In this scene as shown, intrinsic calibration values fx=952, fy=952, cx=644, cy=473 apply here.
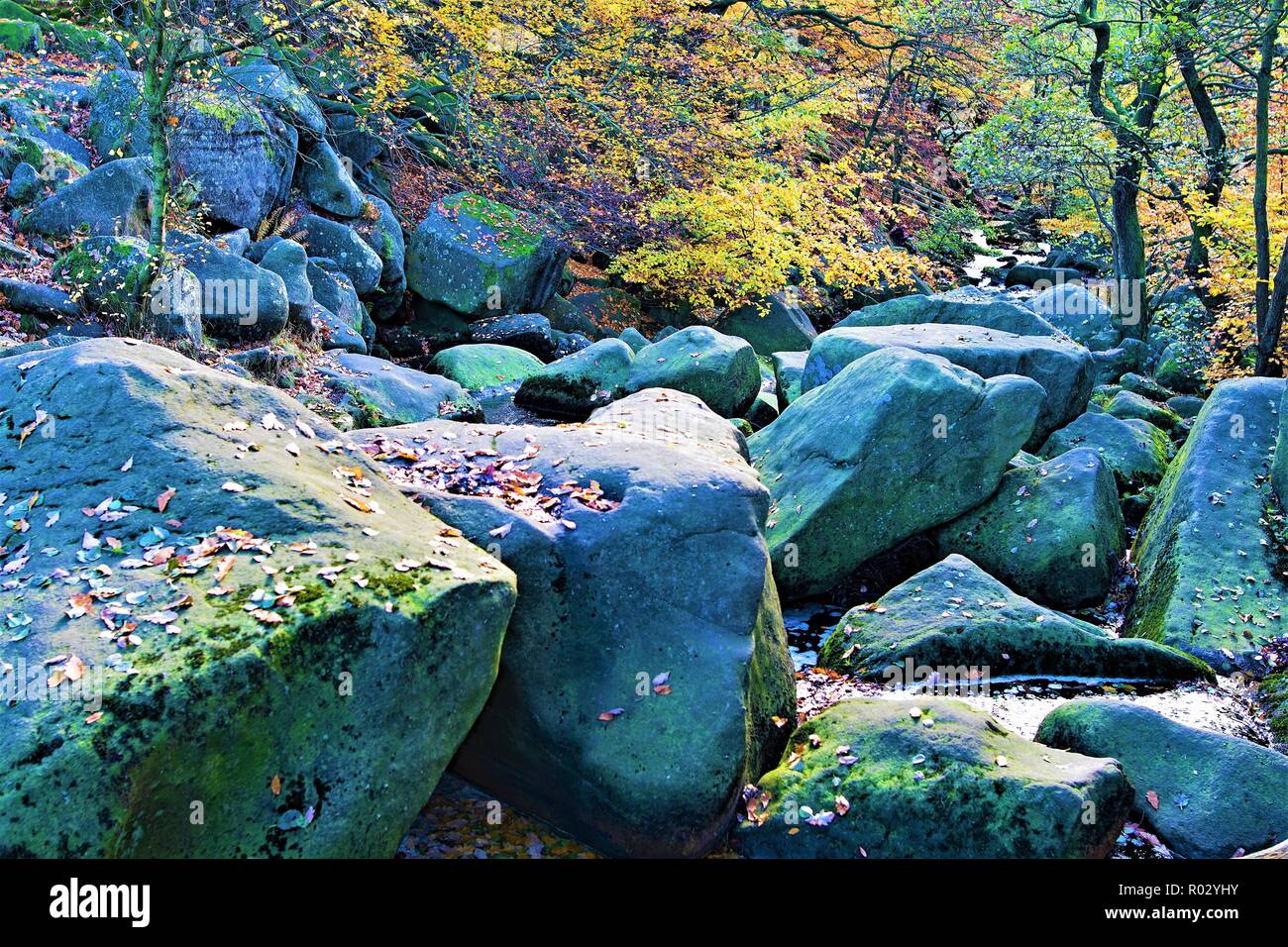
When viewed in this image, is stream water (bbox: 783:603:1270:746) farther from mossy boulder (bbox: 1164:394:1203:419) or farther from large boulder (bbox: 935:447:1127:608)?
mossy boulder (bbox: 1164:394:1203:419)

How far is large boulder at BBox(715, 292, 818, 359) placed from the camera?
825 inches

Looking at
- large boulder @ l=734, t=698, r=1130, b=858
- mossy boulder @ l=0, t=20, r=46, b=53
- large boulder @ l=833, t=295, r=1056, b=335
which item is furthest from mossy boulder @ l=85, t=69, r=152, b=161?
large boulder @ l=734, t=698, r=1130, b=858

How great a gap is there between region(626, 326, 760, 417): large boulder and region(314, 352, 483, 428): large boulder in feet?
8.85

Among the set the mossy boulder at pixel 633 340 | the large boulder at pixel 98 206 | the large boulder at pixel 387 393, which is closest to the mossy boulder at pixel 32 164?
the large boulder at pixel 98 206

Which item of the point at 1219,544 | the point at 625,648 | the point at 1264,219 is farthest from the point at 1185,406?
the point at 625,648

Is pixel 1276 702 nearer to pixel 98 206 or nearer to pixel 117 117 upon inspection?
pixel 98 206

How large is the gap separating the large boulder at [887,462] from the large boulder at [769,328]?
33.7 ft

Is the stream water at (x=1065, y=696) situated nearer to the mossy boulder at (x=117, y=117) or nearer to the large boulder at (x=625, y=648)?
the large boulder at (x=625, y=648)

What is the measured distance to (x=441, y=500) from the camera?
607 cm

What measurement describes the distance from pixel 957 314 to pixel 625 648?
39.0 feet

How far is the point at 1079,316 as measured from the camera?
1889 cm

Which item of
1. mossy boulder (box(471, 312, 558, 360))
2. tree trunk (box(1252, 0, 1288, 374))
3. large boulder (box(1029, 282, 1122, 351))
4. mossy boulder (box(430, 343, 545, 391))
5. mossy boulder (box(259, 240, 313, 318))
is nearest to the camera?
tree trunk (box(1252, 0, 1288, 374))
